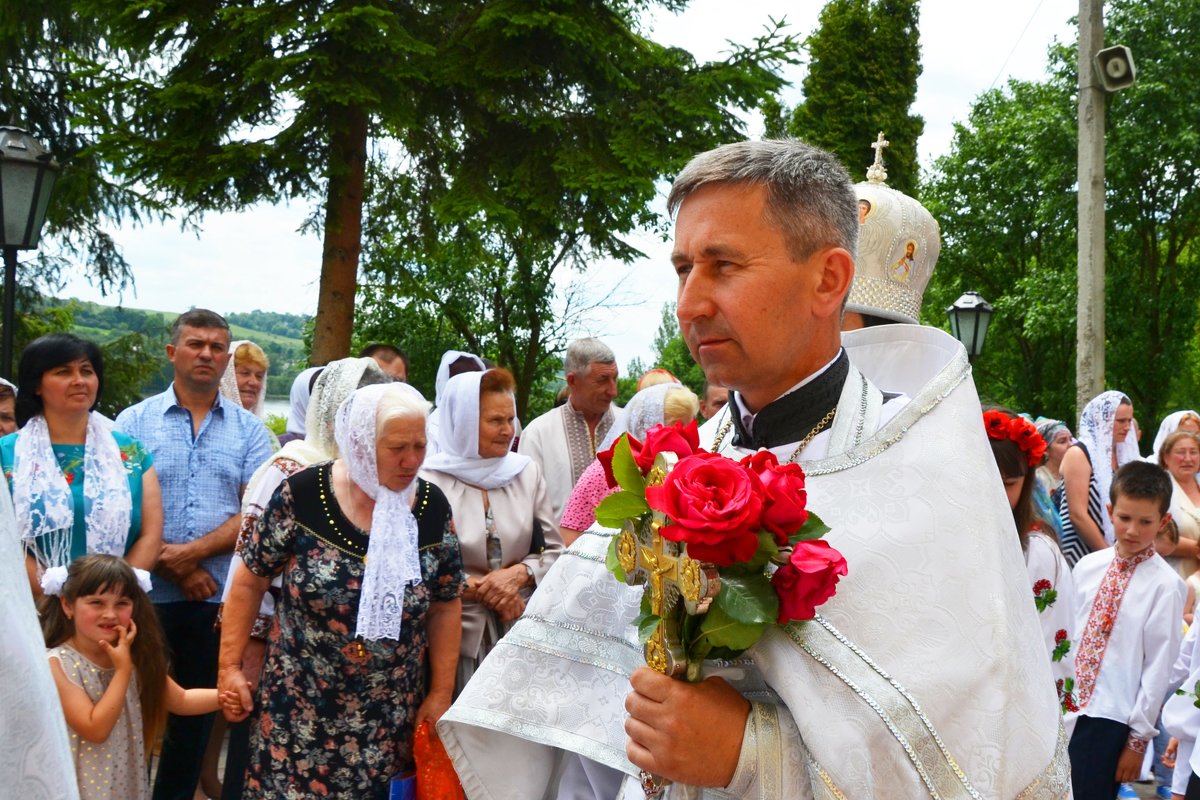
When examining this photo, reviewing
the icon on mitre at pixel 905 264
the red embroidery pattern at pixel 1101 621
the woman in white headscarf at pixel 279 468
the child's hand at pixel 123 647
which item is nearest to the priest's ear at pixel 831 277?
the icon on mitre at pixel 905 264

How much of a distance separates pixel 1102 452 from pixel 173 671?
283 inches

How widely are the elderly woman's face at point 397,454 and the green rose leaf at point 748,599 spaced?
2969mm

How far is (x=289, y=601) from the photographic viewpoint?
4633 mm

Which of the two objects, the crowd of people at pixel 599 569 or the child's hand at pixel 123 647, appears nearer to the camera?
the crowd of people at pixel 599 569

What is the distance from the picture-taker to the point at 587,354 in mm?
7129

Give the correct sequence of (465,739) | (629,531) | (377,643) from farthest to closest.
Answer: (377,643) → (465,739) → (629,531)

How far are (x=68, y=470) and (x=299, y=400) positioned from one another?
1774mm

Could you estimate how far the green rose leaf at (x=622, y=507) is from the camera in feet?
6.81

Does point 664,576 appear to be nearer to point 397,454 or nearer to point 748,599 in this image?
point 748,599

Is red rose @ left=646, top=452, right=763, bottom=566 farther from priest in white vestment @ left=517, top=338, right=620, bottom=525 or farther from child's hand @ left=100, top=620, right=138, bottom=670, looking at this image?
priest in white vestment @ left=517, top=338, right=620, bottom=525

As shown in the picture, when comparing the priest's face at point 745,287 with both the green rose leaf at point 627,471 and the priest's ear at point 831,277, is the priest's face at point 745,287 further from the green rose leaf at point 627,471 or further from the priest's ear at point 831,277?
the green rose leaf at point 627,471

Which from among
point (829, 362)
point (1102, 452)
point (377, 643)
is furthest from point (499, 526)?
point (1102, 452)

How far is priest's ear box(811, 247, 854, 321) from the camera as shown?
2254mm

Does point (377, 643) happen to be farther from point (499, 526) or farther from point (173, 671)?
point (173, 671)
